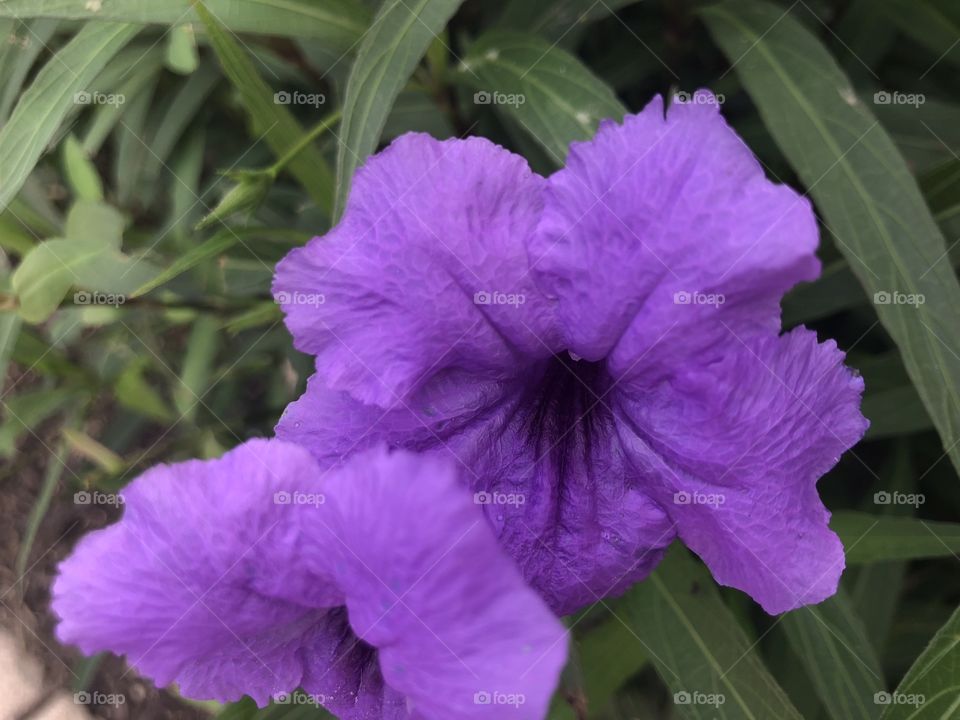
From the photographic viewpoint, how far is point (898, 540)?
1.15 metres

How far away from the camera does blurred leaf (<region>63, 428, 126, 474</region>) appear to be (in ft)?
6.02

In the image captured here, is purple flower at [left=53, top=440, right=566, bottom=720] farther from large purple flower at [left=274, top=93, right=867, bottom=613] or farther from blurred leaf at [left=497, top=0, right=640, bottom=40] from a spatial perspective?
blurred leaf at [left=497, top=0, right=640, bottom=40]

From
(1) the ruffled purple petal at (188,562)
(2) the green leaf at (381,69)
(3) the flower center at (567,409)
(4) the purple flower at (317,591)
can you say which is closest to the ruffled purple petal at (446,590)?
(4) the purple flower at (317,591)

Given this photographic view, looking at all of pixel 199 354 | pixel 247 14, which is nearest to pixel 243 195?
pixel 247 14

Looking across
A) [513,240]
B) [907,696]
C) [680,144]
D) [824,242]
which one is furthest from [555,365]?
[824,242]

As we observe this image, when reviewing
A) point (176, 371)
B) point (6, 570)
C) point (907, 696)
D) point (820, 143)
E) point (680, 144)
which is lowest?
point (6, 570)

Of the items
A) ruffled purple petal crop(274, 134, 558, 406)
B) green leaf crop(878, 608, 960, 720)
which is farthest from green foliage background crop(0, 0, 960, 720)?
ruffled purple petal crop(274, 134, 558, 406)

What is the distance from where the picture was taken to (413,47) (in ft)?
3.21

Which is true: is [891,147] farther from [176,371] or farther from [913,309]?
[176,371]

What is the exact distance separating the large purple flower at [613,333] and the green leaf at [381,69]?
209mm

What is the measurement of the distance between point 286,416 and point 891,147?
0.85m

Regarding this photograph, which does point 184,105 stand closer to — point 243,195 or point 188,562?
point 243,195

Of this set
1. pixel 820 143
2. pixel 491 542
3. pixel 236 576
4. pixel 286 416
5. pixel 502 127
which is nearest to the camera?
pixel 491 542

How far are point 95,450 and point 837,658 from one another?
5.38 ft
